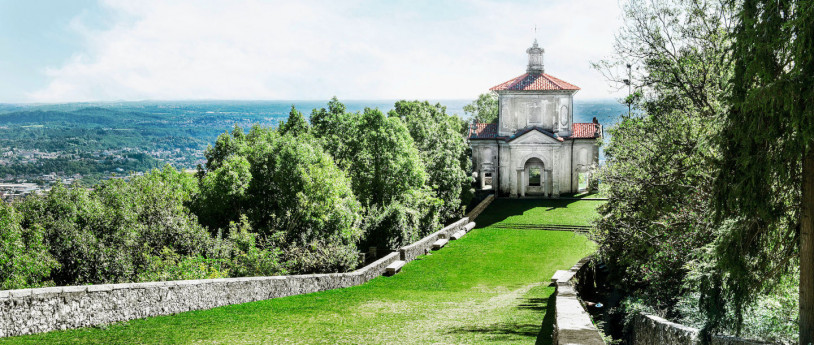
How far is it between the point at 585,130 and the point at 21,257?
4661 centimetres

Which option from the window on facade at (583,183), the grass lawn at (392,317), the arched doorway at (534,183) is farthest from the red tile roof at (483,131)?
the grass lawn at (392,317)

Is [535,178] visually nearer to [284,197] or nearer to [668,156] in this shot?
[284,197]

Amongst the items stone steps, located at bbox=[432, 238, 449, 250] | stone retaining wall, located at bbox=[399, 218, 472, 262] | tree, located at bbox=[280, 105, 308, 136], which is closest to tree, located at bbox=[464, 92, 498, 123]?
tree, located at bbox=[280, 105, 308, 136]

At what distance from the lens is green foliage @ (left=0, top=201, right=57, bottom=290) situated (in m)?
17.5

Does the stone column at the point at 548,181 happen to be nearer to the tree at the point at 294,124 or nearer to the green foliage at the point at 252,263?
the tree at the point at 294,124

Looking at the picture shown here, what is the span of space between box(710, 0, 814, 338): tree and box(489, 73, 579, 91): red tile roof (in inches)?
1784

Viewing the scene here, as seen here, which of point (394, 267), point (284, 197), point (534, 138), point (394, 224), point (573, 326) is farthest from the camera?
point (534, 138)

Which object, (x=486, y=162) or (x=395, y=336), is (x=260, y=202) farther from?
(x=486, y=162)

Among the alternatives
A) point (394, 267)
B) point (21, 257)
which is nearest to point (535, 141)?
point (394, 267)

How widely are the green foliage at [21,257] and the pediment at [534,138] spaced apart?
131 feet

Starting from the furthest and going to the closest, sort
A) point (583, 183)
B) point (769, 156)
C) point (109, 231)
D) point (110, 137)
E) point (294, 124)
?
point (110, 137)
point (583, 183)
point (294, 124)
point (109, 231)
point (769, 156)

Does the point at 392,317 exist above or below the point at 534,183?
above

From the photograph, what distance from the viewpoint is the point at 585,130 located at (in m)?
55.9

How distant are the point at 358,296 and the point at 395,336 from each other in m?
6.77
